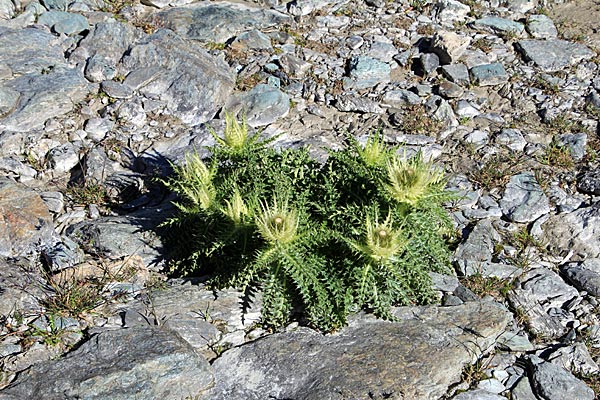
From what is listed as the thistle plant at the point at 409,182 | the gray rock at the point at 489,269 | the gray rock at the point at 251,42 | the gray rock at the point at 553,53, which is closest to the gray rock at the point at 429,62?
the gray rock at the point at 553,53

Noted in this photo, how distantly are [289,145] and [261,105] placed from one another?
0.71 m

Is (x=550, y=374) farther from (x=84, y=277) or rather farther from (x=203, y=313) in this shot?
(x=84, y=277)

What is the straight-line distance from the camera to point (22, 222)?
5.27 meters

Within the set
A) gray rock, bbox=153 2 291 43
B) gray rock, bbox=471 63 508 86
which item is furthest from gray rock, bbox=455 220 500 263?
gray rock, bbox=153 2 291 43

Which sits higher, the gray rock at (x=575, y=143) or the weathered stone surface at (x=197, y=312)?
the gray rock at (x=575, y=143)

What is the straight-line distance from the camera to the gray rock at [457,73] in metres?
7.48

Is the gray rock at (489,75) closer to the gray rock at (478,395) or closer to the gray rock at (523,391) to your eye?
the gray rock at (523,391)

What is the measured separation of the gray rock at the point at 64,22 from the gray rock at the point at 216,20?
877 millimetres

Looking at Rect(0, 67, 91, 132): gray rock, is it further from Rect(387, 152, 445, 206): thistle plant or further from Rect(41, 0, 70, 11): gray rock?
Rect(387, 152, 445, 206): thistle plant

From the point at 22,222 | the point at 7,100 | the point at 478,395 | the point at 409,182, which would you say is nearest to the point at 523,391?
the point at 478,395

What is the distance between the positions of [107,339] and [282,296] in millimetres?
1112

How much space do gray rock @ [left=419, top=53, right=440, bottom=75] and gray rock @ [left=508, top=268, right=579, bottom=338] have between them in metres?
3.11

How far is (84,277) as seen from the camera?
4.88 metres

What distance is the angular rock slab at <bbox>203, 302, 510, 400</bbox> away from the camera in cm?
406
